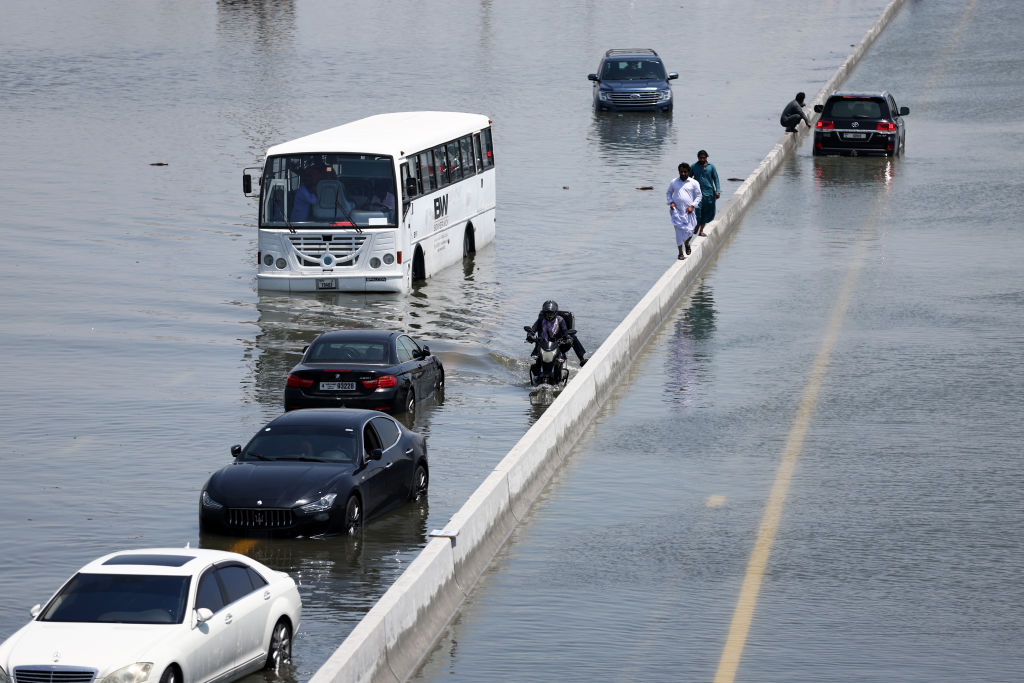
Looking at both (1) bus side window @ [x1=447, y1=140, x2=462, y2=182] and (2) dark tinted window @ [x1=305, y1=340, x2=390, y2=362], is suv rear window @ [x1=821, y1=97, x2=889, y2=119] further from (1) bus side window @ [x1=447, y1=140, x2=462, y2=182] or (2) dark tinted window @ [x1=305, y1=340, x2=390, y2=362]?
(2) dark tinted window @ [x1=305, y1=340, x2=390, y2=362]

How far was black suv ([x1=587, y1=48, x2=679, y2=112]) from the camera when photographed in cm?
6003

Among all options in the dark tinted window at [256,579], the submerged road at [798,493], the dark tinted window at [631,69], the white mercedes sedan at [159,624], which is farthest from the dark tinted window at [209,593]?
the dark tinted window at [631,69]

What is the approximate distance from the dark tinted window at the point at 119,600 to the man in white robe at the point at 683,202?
19.3 metres

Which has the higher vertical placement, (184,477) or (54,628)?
(54,628)

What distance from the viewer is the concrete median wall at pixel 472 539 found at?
12852mm

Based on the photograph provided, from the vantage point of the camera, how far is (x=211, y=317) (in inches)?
1241

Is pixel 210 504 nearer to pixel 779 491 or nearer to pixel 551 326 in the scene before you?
pixel 779 491

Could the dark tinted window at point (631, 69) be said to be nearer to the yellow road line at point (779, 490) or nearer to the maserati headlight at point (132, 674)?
the yellow road line at point (779, 490)

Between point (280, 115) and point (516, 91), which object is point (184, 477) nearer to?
point (280, 115)

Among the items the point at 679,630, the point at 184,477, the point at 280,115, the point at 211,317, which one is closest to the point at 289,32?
the point at 280,115

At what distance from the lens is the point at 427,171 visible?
33594 mm

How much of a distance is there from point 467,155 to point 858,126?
1428 centimetres

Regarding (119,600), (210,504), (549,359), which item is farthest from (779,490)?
(119,600)

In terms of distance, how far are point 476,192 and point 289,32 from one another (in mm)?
51531
